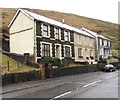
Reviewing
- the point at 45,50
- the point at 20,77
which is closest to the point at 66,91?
the point at 20,77

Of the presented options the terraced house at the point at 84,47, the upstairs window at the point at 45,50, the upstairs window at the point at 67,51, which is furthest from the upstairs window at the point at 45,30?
the terraced house at the point at 84,47

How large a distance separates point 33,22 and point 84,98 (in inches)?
710

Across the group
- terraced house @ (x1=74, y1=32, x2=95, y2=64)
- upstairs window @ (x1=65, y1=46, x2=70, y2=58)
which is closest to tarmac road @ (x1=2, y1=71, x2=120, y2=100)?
upstairs window @ (x1=65, y1=46, x2=70, y2=58)

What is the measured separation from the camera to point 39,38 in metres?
24.6

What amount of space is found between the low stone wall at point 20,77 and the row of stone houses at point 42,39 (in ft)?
17.0

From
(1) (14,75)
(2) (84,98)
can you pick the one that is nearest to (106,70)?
(1) (14,75)

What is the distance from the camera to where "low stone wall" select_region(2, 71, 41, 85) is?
15.1 m

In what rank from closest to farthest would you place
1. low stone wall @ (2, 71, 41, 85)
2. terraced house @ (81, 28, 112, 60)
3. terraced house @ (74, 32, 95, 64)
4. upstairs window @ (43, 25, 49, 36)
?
low stone wall @ (2, 71, 41, 85) < upstairs window @ (43, 25, 49, 36) < terraced house @ (74, 32, 95, 64) < terraced house @ (81, 28, 112, 60)

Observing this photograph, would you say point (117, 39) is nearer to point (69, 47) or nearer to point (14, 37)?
point (69, 47)

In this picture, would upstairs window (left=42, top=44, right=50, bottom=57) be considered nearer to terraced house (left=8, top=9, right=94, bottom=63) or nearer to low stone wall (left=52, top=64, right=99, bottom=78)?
terraced house (left=8, top=9, right=94, bottom=63)

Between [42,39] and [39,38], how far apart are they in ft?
2.14

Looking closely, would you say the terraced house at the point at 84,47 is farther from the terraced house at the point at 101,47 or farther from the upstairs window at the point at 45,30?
the upstairs window at the point at 45,30

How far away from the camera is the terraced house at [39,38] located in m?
24.3

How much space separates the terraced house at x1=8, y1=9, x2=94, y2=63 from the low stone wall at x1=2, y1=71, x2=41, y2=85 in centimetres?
515
